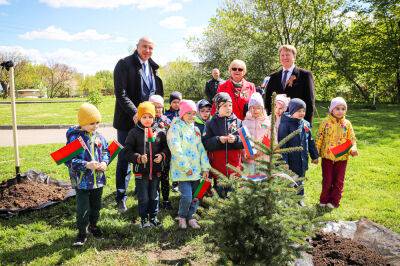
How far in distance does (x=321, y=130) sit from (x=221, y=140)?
1.83m

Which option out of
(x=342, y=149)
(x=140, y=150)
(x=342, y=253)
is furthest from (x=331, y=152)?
(x=140, y=150)

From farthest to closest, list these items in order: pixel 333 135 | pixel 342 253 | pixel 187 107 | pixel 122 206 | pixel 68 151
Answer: pixel 333 135, pixel 122 206, pixel 187 107, pixel 68 151, pixel 342 253

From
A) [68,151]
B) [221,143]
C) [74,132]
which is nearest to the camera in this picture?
[68,151]

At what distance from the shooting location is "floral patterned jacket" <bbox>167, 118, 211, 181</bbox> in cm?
450

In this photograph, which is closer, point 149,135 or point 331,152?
point 149,135

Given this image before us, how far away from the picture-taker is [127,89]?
5082mm

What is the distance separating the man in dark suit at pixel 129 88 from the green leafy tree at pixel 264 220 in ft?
8.38

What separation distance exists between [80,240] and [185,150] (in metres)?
1.72

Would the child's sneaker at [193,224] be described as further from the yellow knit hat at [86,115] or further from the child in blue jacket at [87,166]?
the yellow knit hat at [86,115]

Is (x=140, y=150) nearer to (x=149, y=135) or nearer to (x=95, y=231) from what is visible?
(x=149, y=135)

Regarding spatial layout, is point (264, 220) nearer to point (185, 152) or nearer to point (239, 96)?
point (185, 152)

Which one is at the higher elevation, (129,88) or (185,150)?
(129,88)

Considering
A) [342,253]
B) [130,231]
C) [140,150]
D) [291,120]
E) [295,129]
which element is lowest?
[130,231]

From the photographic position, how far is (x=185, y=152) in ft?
15.1
